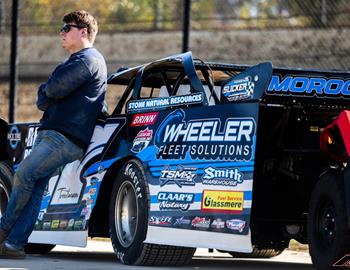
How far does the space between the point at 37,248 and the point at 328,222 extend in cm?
370

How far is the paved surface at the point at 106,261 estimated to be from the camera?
8.35 metres

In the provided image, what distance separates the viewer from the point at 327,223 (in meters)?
7.07

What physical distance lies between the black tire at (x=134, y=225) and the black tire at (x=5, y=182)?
1737 millimetres

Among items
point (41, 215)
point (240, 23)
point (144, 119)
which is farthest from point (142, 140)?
point (240, 23)

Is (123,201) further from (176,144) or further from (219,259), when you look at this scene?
(219,259)

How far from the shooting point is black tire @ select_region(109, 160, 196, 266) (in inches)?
319

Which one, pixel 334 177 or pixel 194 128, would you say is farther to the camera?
pixel 194 128

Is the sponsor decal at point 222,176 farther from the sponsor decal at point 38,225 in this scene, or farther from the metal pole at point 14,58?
the metal pole at point 14,58

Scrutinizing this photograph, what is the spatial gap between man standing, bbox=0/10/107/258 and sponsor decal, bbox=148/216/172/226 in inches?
42.9

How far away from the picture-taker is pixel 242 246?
7184 millimetres

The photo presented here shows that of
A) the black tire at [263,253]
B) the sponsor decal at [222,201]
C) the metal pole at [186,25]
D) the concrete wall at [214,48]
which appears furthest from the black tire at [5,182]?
the concrete wall at [214,48]

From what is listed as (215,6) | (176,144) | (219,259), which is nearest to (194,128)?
(176,144)

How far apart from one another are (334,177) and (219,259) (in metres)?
3.09

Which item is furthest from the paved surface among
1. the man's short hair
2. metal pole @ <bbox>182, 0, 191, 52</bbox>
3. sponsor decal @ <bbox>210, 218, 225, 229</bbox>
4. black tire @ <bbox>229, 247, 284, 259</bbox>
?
metal pole @ <bbox>182, 0, 191, 52</bbox>
